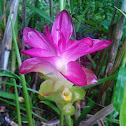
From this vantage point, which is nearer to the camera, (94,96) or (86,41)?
(86,41)

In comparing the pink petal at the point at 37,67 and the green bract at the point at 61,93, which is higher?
the pink petal at the point at 37,67

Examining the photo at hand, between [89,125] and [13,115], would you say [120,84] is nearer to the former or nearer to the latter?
[89,125]

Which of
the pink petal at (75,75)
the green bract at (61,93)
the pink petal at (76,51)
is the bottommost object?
the green bract at (61,93)

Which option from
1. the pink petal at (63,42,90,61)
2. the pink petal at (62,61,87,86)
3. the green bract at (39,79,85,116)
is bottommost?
the green bract at (39,79,85,116)

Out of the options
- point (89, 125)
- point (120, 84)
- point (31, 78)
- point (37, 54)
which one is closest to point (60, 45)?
point (37, 54)

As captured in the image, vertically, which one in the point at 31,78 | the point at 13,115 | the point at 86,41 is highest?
the point at 86,41
